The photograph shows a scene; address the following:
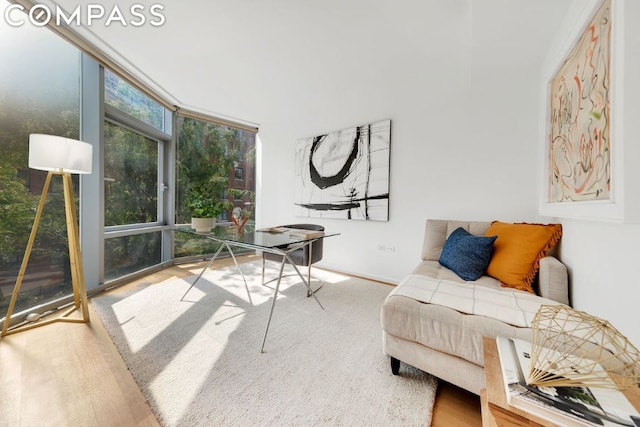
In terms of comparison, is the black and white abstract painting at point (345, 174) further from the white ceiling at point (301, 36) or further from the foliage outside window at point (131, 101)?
the foliage outside window at point (131, 101)

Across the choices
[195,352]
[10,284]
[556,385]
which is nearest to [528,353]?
[556,385]

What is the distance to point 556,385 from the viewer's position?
0.64 meters

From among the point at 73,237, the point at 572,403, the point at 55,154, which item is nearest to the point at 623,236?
the point at 572,403

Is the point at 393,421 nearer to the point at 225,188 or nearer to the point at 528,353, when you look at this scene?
the point at 528,353

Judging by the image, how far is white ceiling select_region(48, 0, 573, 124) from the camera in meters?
1.75

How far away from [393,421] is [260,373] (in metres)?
0.78

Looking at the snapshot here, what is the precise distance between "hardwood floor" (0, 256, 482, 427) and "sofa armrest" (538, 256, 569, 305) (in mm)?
830

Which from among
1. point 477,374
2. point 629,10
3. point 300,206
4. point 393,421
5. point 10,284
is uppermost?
point 629,10

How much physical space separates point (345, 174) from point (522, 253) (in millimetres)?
2213

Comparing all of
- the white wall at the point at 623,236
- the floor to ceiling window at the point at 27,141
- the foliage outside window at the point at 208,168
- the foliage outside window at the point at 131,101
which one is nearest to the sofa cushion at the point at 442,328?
the white wall at the point at 623,236

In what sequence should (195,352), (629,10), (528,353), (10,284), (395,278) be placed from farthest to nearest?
(395,278) < (10,284) < (195,352) < (629,10) < (528,353)

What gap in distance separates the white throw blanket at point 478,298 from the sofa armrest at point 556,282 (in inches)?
4.3

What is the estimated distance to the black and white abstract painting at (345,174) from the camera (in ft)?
10.4

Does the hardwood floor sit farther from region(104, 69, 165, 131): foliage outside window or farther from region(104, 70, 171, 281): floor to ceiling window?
region(104, 69, 165, 131): foliage outside window
